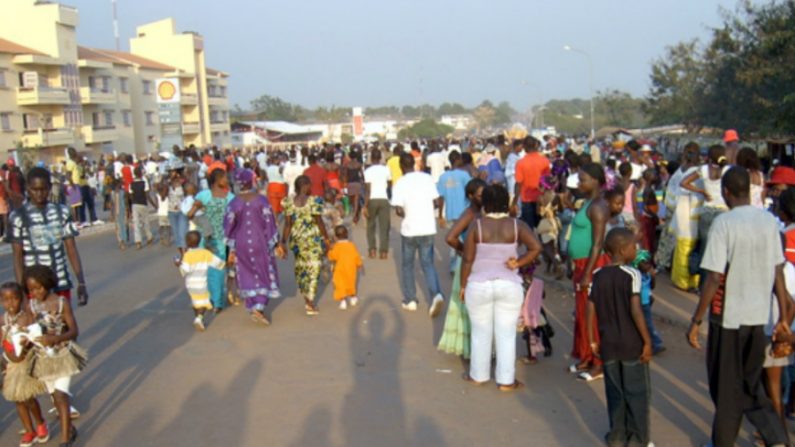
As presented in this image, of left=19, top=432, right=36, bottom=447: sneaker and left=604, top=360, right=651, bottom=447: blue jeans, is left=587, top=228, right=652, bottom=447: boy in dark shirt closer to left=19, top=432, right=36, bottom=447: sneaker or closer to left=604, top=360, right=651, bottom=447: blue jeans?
left=604, top=360, right=651, bottom=447: blue jeans

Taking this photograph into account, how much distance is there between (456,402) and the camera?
20.0ft

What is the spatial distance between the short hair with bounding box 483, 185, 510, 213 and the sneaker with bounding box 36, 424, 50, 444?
3.69 metres

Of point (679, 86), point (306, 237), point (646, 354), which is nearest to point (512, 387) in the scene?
point (646, 354)

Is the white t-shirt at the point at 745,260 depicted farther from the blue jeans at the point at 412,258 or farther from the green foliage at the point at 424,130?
the green foliage at the point at 424,130

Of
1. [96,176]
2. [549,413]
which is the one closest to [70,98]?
[96,176]

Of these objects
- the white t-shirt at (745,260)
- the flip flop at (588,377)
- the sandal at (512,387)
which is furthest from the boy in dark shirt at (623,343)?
the flip flop at (588,377)

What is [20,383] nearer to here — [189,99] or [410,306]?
[410,306]

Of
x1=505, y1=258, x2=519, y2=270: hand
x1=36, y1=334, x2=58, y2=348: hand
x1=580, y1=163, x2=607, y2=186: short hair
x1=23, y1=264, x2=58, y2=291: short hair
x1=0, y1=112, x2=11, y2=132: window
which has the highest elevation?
x1=0, y1=112, x2=11, y2=132: window

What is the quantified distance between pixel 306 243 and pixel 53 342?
14.3 feet

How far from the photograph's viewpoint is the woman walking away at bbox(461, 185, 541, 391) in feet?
19.9

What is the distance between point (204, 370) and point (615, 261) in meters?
4.04

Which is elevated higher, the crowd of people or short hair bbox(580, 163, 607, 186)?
short hair bbox(580, 163, 607, 186)

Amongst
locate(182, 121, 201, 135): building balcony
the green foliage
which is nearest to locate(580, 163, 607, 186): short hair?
locate(182, 121, 201, 135): building balcony

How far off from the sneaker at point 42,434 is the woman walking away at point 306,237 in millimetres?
4086
